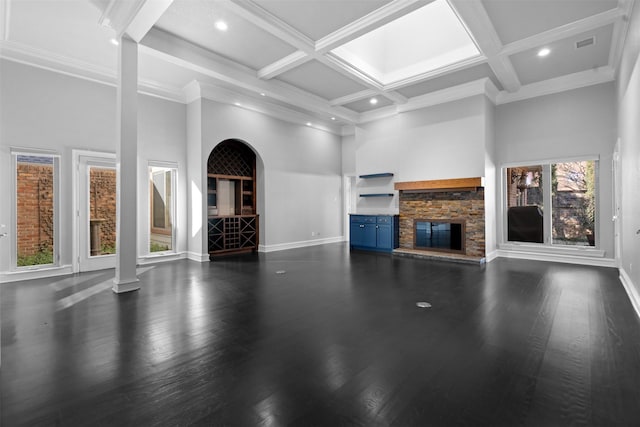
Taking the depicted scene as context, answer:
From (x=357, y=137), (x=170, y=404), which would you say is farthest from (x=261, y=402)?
(x=357, y=137)

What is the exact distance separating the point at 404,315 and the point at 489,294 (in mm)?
1471

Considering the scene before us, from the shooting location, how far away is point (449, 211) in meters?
6.73

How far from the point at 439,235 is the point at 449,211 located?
0.56 metres

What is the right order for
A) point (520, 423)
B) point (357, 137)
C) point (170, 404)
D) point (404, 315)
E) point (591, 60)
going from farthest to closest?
point (357, 137), point (591, 60), point (404, 315), point (170, 404), point (520, 423)

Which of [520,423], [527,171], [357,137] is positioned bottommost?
[520,423]

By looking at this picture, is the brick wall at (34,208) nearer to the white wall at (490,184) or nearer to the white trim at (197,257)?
the white trim at (197,257)

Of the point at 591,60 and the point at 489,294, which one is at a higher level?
the point at 591,60

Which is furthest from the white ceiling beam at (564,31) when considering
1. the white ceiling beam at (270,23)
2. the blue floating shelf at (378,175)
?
the blue floating shelf at (378,175)

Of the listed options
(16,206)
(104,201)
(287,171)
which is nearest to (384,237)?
(287,171)

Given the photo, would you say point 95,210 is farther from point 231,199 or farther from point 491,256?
point 491,256

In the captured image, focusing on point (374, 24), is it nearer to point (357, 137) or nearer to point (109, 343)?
point (357, 137)

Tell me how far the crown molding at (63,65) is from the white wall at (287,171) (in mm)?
1121

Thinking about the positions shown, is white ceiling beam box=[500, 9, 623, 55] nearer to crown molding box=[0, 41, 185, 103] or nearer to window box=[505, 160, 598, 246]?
window box=[505, 160, 598, 246]

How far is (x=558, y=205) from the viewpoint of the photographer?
6258 mm
